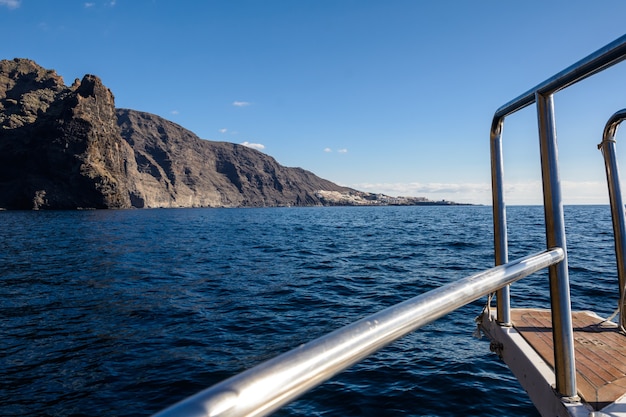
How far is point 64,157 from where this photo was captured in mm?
89562

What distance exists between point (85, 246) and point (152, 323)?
769 inches

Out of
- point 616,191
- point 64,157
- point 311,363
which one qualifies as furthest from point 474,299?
point 64,157

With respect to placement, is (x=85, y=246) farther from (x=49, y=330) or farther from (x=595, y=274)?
(x=595, y=274)

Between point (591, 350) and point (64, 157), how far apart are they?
106847 mm

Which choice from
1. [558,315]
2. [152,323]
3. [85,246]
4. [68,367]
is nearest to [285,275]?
[152,323]

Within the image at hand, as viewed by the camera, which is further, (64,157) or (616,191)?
Answer: (64,157)

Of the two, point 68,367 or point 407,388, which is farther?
point 68,367

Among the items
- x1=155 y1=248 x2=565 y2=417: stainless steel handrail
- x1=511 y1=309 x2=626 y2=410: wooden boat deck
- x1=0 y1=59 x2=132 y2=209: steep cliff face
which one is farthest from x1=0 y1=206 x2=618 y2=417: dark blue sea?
x1=0 y1=59 x2=132 y2=209: steep cliff face

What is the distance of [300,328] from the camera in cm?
849

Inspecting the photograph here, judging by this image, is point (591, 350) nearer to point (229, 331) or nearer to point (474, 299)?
point (474, 299)

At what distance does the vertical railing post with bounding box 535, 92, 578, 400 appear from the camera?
1731 millimetres

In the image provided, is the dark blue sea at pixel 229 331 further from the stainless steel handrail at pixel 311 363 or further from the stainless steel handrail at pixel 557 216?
the stainless steel handrail at pixel 311 363

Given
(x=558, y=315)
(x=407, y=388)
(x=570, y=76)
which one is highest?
(x=570, y=76)

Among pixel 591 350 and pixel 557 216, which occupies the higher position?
pixel 557 216
